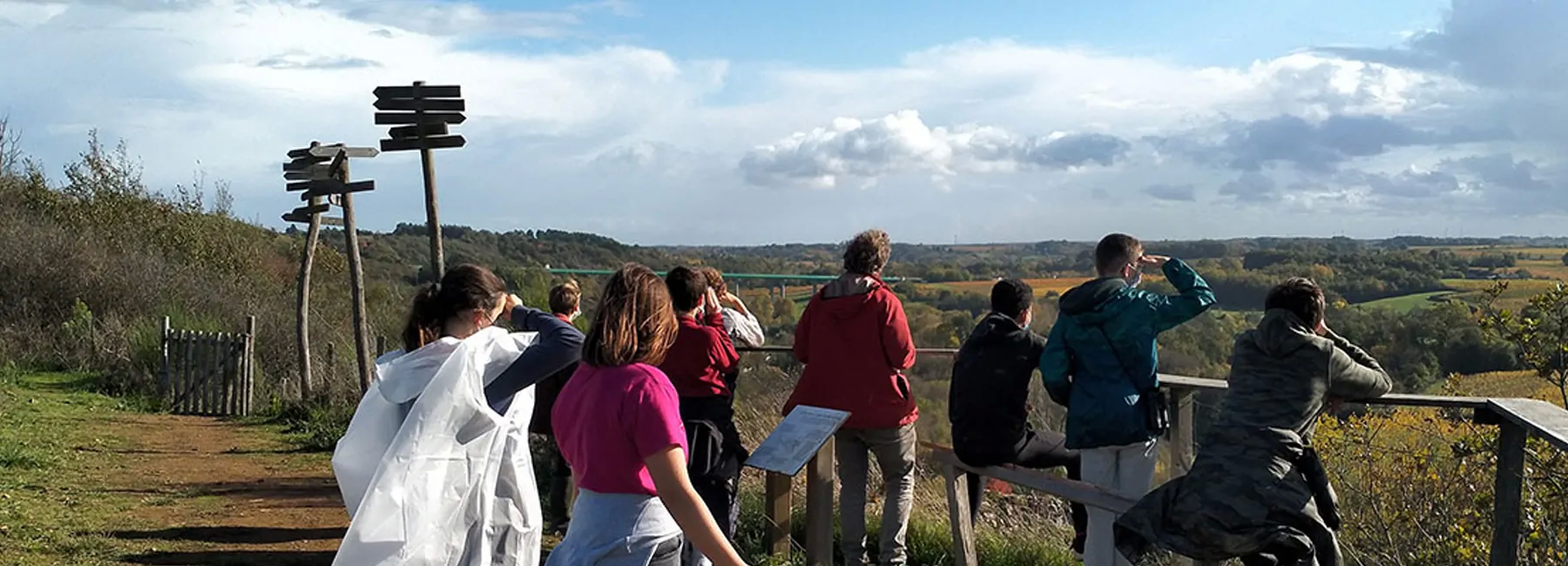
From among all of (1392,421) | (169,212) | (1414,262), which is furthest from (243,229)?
(1392,421)

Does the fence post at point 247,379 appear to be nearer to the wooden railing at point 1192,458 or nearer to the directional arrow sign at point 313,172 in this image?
the directional arrow sign at point 313,172

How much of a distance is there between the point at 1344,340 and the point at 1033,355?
1.56 m

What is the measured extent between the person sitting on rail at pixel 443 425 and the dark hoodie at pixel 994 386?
79.2 inches

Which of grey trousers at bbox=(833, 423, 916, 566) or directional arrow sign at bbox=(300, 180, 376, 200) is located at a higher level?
directional arrow sign at bbox=(300, 180, 376, 200)

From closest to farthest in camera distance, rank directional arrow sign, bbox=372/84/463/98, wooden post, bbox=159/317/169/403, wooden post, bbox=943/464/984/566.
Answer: wooden post, bbox=943/464/984/566
directional arrow sign, bbox=372/84/463/98
wooden post, bbox=159/317/169/403

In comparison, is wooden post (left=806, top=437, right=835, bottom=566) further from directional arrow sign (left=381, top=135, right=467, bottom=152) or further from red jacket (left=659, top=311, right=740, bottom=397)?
directional arrow sign (left=381, top=135, right=467, bottom=152)

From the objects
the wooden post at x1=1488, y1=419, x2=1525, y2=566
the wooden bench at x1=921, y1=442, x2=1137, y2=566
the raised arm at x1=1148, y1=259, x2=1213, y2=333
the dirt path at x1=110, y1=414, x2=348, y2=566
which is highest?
the raised arm at x1=1148, y1=259, x2=1213, y2=333


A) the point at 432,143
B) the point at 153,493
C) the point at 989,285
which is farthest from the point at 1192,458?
the point at 153,493

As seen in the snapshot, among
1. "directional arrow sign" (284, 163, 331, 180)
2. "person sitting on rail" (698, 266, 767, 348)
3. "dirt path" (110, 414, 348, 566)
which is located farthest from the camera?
"directional arrow sign" (284, 163, 331, 180)

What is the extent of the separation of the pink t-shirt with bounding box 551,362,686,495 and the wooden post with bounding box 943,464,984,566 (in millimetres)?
2997

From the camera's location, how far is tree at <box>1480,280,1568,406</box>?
690cm

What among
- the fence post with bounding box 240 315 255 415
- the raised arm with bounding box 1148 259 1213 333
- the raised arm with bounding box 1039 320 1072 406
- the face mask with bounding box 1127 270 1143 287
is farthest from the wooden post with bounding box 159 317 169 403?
the raised arm with bounding box 1148 259 1213 333

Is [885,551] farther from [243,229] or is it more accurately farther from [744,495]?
[243,229]

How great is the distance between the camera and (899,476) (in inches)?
270
